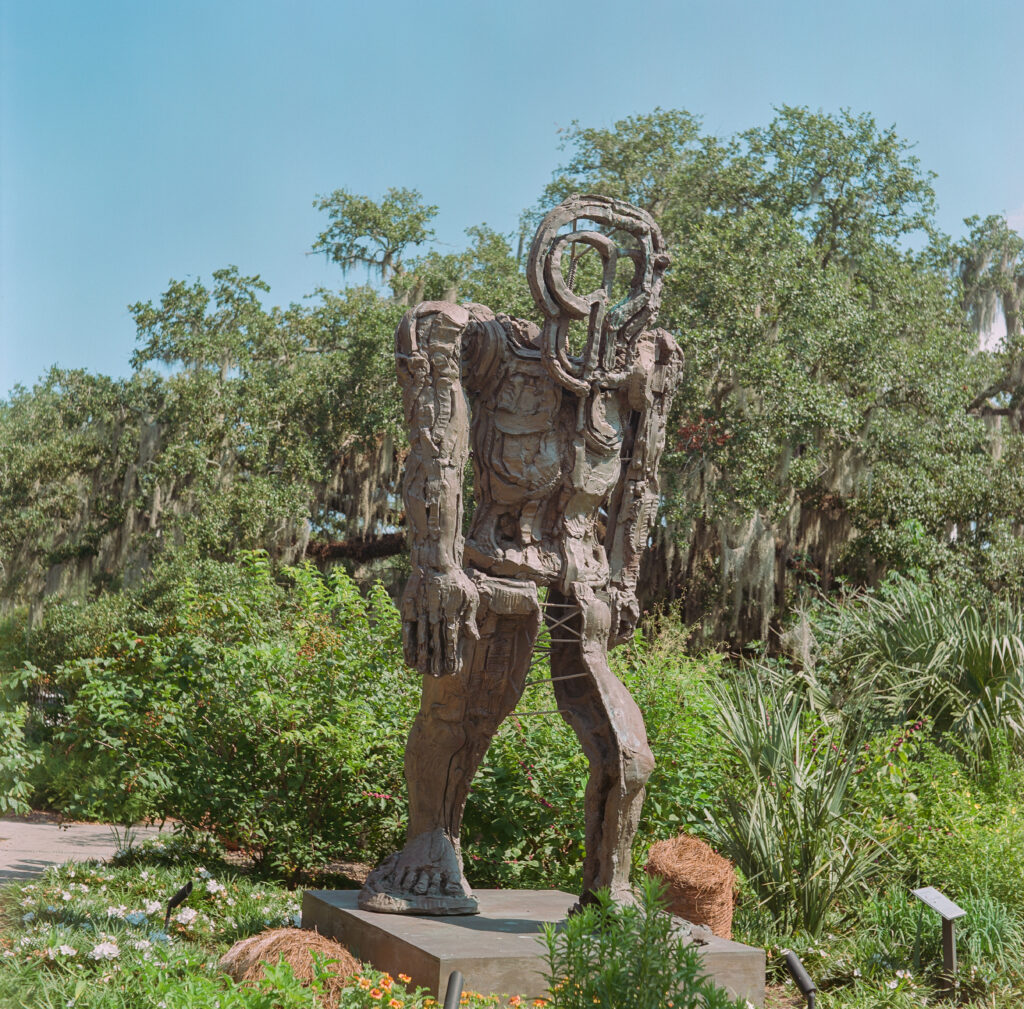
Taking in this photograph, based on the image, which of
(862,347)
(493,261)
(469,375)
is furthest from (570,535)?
(493,261)

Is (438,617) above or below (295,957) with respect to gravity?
above

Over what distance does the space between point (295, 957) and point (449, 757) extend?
1044mm

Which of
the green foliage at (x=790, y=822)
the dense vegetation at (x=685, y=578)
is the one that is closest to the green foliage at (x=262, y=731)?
the dense vegetation at (x=685, y=578)

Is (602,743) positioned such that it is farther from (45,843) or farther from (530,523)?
(45,843)

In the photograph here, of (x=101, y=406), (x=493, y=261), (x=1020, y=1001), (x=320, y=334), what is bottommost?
(x=1020, y=1001)

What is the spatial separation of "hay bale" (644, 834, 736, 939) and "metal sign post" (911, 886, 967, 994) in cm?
78

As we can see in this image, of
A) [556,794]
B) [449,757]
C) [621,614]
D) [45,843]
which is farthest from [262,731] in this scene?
[621,614]

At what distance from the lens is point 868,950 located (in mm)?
5238

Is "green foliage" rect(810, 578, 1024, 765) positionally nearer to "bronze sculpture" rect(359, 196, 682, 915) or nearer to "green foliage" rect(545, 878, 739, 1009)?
"bronze sculpture" rect(359, 196, 682, 915)

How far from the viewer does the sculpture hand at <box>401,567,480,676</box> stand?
4.14 meters

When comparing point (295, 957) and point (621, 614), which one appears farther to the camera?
point (621, 614)

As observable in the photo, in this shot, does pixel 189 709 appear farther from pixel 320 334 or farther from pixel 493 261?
pixel 493 261

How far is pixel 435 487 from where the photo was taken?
4.17 metres

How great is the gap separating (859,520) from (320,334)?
25.5ft
